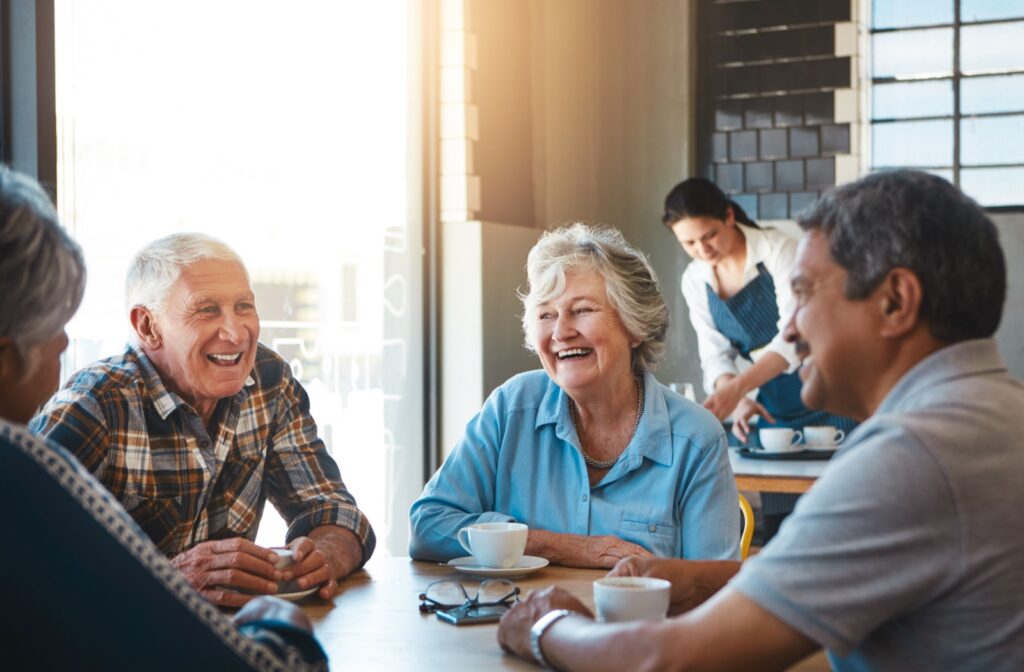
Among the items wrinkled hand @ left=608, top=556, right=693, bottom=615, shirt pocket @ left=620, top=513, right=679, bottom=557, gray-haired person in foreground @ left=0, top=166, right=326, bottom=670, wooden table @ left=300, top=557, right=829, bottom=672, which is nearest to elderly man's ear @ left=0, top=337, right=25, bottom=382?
gray-haired person in foreground @ left=0, top=166, right=326, bottom=670

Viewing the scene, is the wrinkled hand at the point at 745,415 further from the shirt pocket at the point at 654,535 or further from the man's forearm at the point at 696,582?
the man's forearm at the point at 696,582

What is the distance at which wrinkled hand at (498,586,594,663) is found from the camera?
1.52 metres

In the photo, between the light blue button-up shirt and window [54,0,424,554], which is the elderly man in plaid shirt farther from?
window [54,0,424,554]

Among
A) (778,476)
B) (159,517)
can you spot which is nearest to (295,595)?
(159,517)

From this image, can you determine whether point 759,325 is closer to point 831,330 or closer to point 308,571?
point 308,571

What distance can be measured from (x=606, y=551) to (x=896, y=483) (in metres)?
0.99

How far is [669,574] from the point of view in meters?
1.79

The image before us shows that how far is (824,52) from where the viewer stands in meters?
5.77

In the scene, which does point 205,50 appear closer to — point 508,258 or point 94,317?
point 94,317

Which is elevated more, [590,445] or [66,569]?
[66,569]

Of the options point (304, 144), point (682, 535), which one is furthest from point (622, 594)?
point (304, 144)

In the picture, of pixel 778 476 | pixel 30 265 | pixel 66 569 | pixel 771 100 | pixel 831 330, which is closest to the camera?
pixel 66 569

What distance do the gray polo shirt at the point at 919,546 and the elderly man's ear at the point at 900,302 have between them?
0.10 m

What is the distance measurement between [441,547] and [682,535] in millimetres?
461
